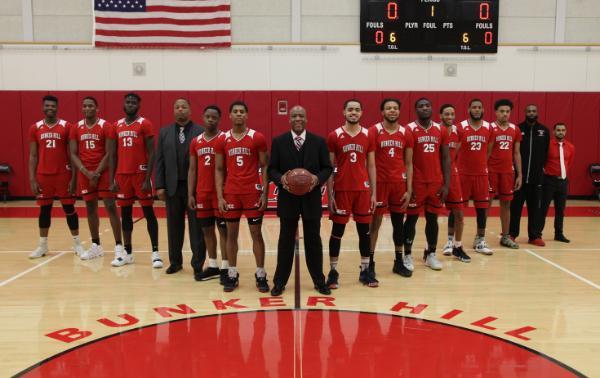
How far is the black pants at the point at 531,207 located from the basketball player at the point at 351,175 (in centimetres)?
315

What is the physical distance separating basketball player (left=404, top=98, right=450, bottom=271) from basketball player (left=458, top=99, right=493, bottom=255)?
0.80m

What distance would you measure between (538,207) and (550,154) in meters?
0.81

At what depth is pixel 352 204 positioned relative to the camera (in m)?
4.98

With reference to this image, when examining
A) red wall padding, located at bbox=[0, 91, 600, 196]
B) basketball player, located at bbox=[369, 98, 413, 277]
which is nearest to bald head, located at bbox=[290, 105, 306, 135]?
basketball player, located at bbox=[369, 98, 413, 277]

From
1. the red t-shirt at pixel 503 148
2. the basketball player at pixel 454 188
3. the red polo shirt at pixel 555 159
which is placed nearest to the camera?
the basketball player at pixel 454 188

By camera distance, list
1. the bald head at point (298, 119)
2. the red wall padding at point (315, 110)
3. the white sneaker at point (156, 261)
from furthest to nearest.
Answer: the red wall padding at point (315, 110), the white sneaker at point (156, 261), the bald head at point (298, 119)

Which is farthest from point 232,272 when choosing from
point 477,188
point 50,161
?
point 477,188

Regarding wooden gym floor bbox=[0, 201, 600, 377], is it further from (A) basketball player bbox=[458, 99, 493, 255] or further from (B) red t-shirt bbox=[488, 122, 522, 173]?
(B) red t-shirt bbox=[488, 122, 522, 173]

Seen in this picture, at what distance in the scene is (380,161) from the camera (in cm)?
534

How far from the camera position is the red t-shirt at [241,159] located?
483 centimetres

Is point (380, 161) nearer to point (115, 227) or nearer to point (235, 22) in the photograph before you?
point (115, 227)

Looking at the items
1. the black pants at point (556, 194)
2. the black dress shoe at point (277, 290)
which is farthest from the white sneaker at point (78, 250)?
the black pants at point (556, 194)

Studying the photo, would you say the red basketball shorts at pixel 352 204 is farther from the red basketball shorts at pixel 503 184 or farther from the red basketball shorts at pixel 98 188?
the red basketball shorts at pixel 98 188

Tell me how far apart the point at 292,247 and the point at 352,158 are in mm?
1030
